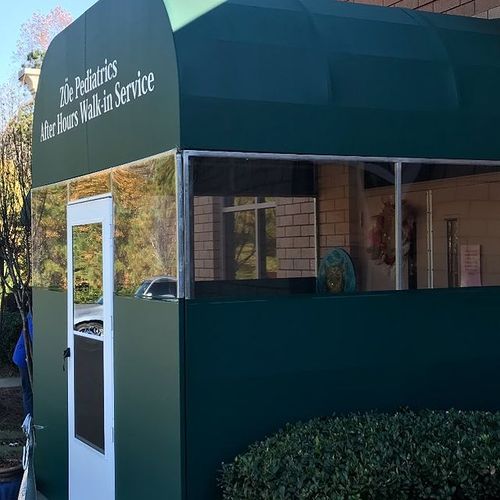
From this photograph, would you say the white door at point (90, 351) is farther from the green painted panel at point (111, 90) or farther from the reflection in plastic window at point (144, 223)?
the green painted panel at point (111, 90)

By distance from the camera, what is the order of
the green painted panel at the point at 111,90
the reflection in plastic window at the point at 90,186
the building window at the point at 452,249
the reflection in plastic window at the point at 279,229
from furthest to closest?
the building window at the point at 452,249
the reflection in plastic window at the point at 90,186
the reflection in plastic window at the point at 279,229
the green painted panel at the point at 111,90

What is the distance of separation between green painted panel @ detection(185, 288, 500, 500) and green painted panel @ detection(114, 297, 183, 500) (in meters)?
0.10

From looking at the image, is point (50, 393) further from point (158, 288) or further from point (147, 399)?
point (158, 288)

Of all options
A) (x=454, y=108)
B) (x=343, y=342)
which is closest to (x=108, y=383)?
(x=343, y=342)

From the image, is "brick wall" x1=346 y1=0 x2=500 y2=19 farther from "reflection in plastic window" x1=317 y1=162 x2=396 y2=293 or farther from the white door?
the white door

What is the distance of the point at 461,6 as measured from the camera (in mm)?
6777

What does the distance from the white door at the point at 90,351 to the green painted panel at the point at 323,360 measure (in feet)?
3.37

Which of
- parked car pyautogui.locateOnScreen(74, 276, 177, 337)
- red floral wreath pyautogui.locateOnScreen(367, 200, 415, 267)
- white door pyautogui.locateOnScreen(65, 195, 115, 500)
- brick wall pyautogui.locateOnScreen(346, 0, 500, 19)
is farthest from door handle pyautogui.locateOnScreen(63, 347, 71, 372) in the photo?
brick wall pyautogui.locateOnScreen(346, 0, 500, 19)

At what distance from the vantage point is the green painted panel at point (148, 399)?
15.2 feet

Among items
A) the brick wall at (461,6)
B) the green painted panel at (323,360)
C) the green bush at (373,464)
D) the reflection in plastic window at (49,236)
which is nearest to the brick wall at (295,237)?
the green painted panel at (323,360)

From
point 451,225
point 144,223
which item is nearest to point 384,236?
point 451,225

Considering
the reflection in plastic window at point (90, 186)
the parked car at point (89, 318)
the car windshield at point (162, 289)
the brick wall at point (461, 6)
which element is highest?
the brick wall at point (461, 6)

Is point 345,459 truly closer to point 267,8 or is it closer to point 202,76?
point 202,76

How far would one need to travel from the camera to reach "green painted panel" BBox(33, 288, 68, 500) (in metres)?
6.45
